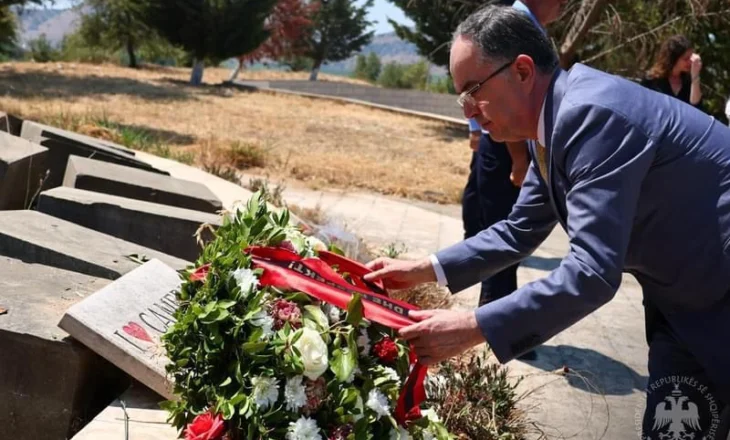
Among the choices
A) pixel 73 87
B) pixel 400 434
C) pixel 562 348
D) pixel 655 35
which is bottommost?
pixel 73 87

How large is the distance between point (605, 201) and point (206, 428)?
1175mm

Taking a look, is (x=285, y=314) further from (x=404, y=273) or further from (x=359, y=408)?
(x=404, y=273)

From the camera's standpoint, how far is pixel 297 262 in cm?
252

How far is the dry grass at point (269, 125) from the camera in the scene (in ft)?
36.9

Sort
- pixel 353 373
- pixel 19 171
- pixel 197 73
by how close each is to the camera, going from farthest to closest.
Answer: pixel 197 73, pixel 19 171, pixel 353 373

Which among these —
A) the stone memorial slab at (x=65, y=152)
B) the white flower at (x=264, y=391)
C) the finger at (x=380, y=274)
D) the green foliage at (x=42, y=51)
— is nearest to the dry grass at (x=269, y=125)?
the stone memorial slab at (x=65, y=152)

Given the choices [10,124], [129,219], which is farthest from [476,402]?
[10,124]

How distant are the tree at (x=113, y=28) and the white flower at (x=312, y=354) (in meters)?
31.2

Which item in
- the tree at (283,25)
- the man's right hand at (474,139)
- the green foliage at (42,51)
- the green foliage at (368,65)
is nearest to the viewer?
the man's right hand at (474,139)

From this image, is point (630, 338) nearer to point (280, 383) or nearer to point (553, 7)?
point (553, 7)

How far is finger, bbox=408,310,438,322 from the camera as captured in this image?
2.26m

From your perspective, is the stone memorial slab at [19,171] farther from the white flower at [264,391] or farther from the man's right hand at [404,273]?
the white flower at [264,391]

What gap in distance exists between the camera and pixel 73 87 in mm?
21109

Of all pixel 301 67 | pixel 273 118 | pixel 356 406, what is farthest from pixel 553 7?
pixel 301 67
